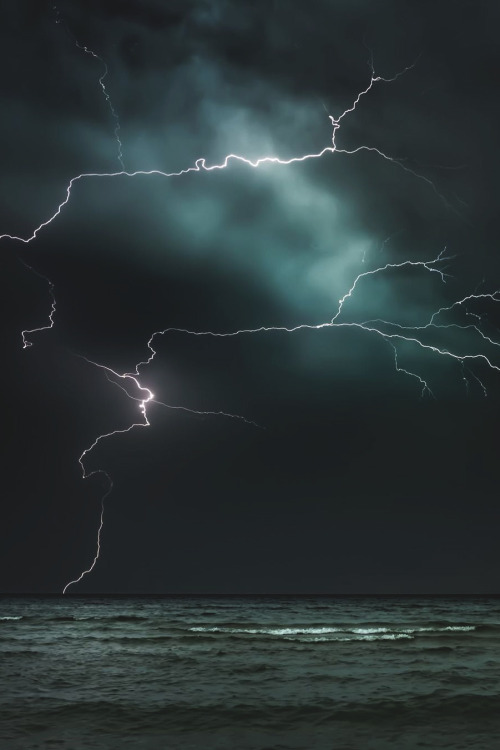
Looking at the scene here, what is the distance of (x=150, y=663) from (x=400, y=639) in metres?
9.15

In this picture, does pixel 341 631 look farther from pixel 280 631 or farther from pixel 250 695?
pixel 250 695

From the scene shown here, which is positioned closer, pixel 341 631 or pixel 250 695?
pixel 250 695

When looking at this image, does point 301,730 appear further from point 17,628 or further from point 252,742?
point 17,628

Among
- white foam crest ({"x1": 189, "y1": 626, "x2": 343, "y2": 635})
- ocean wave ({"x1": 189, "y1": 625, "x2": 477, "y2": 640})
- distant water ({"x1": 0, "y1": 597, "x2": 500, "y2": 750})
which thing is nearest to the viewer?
distant water ({"x1": 0, "y1": 597, "x2": 500, "y2": 750})

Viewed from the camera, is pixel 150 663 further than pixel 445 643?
No

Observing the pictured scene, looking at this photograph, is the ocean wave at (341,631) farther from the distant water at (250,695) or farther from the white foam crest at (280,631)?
the distant water at (250,695)

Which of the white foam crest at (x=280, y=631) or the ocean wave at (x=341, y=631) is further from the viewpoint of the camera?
the white foam crest at (x=280, y=631)

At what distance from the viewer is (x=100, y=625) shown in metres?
27.4

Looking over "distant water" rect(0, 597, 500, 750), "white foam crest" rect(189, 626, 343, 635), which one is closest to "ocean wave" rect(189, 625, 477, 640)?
"white foam crest" rect(189, 626, 343, 635)

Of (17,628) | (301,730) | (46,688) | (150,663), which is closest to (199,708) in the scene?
(301,730)

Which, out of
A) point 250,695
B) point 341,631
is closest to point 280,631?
point 341,631

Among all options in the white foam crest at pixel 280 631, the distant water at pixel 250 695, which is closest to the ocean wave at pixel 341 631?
the white foam crest at pixel 280 631

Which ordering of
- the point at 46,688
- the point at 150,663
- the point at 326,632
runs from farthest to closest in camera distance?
the point at 326,632, the point at 150,663, the point at 46,688

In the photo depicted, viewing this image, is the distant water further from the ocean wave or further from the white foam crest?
the white foam crest
